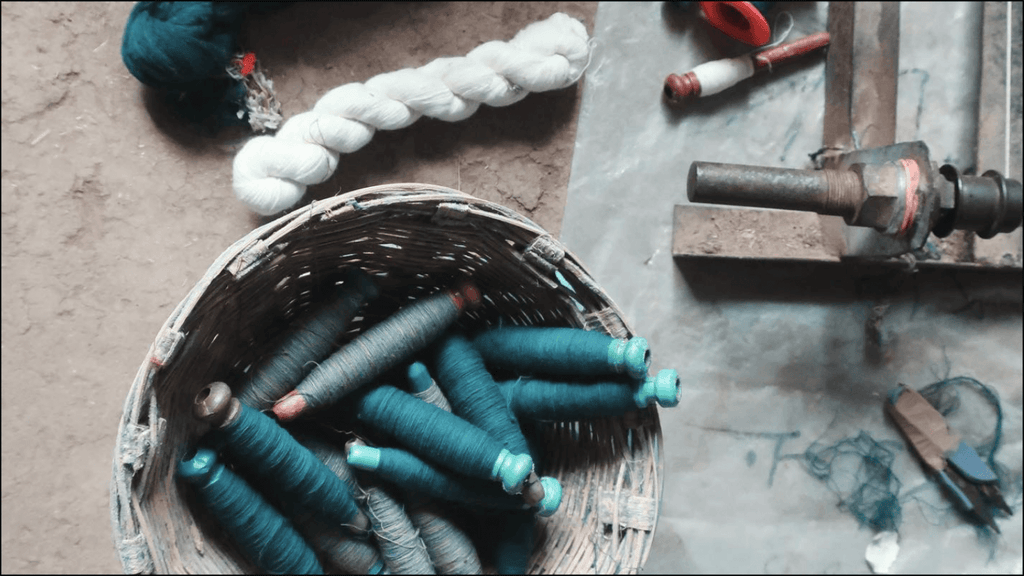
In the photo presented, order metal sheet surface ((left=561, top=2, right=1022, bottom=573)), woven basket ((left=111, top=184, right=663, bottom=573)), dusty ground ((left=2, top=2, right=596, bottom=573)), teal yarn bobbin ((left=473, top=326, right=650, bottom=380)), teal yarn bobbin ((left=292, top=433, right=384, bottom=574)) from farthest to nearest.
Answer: metal sheet surface ((left=561, top=2, right=1022, bottom=573)) → dusty ground ((left=2, top=2, right=596, bottom=573)) → teal yarn bobbin ((left=292, top=433, right=384, bottom=574)) → teal yarn bobbin ((left=473, top=326, right=650, bottom=380)) → woven basket ((left=111, top=184, right=663, bottom=573))

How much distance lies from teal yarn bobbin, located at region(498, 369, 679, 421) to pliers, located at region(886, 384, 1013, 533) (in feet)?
1.94

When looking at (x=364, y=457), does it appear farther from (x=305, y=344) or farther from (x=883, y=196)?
(x=883, y=196)

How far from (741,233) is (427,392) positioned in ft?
1.91

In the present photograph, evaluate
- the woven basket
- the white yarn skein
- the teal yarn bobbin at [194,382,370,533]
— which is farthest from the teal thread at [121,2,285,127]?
the teal yarn bobbin at [194,382,370,533]

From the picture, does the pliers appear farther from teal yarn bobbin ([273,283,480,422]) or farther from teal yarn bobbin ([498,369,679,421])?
teal yarn bobbin ([273,283,480,422])

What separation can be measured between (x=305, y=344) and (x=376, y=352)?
0.10 meters

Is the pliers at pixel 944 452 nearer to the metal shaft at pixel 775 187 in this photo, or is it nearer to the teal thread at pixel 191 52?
the metal shaft at pixel 775 187

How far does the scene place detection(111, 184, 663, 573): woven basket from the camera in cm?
87

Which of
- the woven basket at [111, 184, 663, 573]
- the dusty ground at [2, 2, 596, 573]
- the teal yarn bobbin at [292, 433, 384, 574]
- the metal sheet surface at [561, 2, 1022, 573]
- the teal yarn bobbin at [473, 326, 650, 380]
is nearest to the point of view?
the woven basket at [111, 184, 663, 573]

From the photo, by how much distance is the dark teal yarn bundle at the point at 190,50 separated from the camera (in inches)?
43.2

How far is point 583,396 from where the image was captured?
40.5 inches

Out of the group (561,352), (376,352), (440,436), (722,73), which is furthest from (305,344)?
(722,73)

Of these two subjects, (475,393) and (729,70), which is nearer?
(475,393)

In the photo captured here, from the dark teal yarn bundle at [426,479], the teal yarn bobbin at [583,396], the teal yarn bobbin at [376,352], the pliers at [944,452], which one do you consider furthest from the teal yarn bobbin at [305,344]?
the pliers at [944,452]
